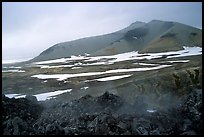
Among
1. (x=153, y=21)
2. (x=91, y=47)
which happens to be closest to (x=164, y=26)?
(x=153, y=21)

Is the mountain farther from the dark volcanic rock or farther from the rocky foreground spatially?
the dark volcanic rock

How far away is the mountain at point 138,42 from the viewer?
96375 millimetres

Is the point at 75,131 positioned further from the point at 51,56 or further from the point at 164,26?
the point at 164,26

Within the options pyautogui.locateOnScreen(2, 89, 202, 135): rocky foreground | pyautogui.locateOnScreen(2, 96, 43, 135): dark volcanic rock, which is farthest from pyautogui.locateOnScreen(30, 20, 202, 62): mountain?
pyautogui.locateOnScreen(2, 96, 43, 135): dark volcanic rock

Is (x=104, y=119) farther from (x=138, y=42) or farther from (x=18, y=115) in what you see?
(x=138, y=42)

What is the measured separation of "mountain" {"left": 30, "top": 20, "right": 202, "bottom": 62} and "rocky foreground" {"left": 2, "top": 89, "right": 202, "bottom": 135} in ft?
249

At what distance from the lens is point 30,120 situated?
12008 mm

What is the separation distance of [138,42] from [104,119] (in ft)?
358

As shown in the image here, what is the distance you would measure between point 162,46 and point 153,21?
62956mm

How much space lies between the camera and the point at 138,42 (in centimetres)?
Answer: 11762

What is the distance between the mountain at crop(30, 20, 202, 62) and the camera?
9638 cm

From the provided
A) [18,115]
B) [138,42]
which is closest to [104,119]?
[18,115]

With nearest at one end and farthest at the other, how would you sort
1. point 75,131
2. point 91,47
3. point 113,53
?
point 75,131, point 113,53, point 91,47

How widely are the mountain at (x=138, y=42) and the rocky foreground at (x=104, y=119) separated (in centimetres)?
7597
